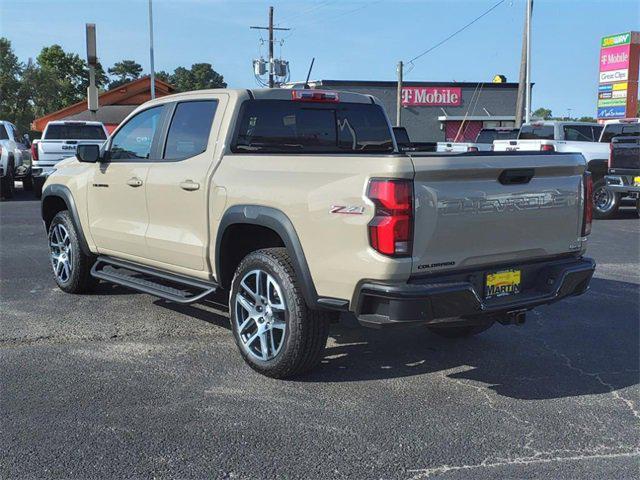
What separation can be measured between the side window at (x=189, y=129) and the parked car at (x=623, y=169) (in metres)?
11.0

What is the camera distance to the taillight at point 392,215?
3582 millimetres

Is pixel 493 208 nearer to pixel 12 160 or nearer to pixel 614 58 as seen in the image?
pixel 12 160

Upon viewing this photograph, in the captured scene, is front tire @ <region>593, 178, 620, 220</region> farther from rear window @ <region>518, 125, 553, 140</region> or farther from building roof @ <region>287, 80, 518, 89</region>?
building roof @ <region>287, 80, 518, 89</region>

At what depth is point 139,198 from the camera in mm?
5504

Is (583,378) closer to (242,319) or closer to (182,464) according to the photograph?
(242,319)

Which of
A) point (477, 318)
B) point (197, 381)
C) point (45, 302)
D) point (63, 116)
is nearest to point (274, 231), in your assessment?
point (197, 381)

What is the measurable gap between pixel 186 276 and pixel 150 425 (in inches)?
65.6

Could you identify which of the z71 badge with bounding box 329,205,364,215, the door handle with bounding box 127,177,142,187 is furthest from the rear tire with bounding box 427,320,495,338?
the door handle with bounding box 127,177,142,187

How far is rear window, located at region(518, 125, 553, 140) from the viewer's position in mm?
16859

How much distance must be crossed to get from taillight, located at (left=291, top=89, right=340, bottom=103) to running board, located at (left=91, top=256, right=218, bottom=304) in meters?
1.63

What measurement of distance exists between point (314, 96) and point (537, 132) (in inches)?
518

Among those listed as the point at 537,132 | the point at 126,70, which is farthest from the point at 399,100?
the point at 126,70

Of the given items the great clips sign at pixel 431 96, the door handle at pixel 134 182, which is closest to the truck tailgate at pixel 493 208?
the door handle at pixel 134 182

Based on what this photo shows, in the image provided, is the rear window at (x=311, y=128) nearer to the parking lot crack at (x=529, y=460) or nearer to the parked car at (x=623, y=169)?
the parking lot crack at (x=529, y=460)
